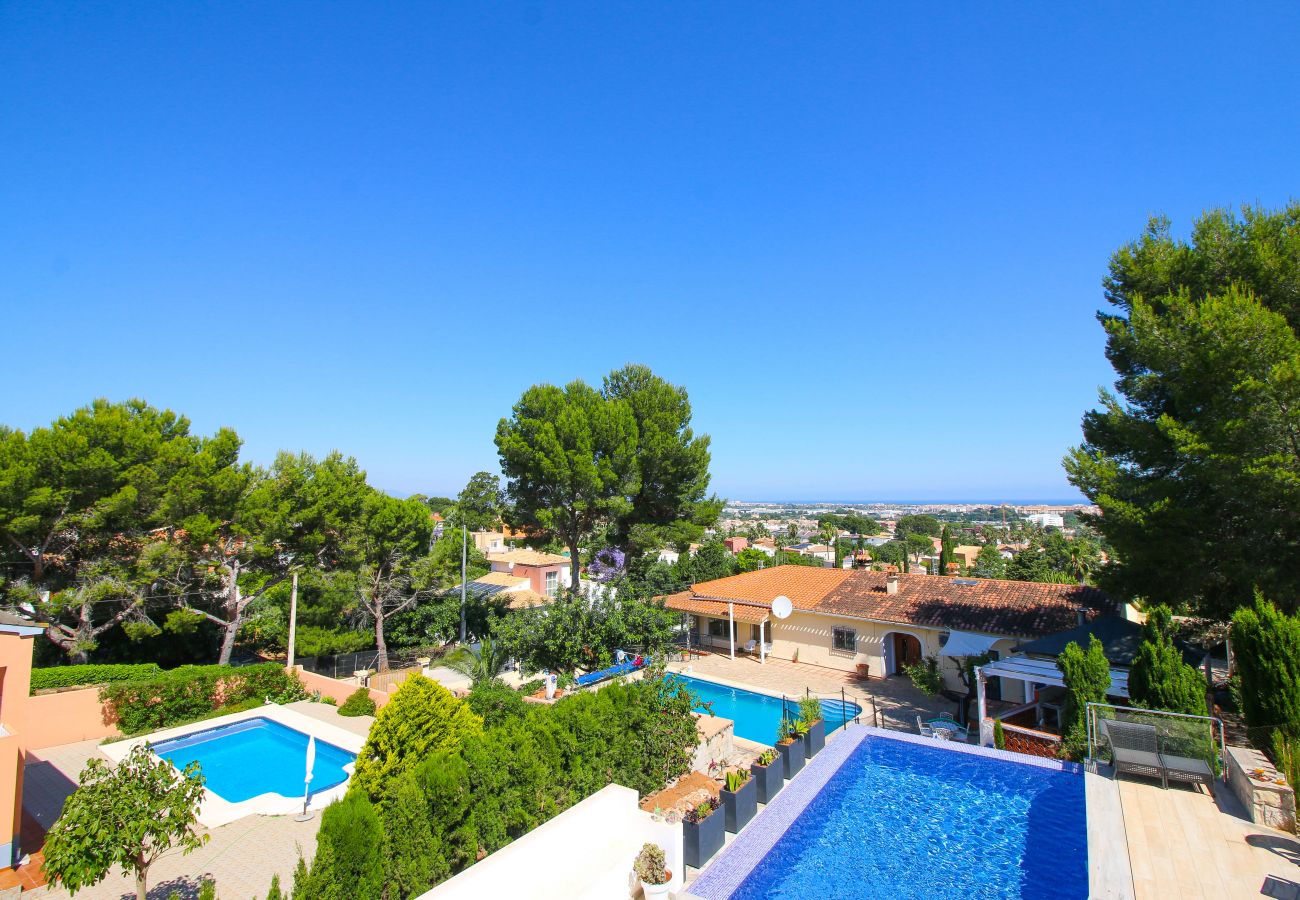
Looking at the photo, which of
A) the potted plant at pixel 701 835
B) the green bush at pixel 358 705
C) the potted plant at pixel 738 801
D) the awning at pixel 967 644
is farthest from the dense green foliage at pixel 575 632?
the potted plant at pixel 701 835

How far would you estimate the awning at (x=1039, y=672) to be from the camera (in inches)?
484

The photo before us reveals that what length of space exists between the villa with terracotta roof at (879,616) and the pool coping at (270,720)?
43.8 ft

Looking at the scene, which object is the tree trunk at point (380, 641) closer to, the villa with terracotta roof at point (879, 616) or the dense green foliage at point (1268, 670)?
the villa with terracotta roof at point (879, 616)

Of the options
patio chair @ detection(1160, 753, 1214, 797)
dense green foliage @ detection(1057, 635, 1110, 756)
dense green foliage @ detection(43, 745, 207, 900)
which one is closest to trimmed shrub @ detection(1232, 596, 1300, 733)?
patio chair @ detection(1160, 753, 1214, 797)

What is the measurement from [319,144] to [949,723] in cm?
2217

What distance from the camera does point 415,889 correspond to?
7.30 metres

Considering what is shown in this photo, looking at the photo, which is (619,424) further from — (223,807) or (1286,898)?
(1286,898)

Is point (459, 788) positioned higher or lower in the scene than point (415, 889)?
higher

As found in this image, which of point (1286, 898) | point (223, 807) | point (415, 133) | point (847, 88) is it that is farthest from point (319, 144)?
point (1286, 898)

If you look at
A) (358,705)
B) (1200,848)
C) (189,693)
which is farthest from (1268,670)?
(189,693)

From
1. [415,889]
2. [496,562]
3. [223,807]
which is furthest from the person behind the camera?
[496,562]

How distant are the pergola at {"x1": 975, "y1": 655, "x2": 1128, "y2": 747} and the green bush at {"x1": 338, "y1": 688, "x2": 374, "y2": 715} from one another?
16.9m

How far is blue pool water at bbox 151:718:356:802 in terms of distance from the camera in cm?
1437

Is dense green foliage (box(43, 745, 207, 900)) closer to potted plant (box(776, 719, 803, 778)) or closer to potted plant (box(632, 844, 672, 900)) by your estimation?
potted plant (box(632, 844, 672, 900))
